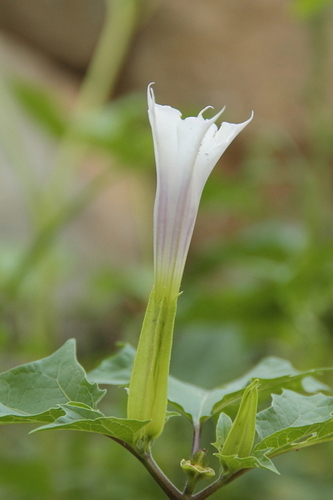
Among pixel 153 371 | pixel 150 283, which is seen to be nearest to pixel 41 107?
pixel 150 283

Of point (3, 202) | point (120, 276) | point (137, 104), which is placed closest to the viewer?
point (137, 104)

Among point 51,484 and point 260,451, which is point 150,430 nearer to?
point 260,451

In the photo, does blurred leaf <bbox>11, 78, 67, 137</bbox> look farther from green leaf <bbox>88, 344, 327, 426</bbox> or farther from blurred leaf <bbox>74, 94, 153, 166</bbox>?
green leaf <bbox>88, 344, 327, 426</bbox>

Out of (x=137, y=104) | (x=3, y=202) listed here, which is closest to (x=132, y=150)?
(x=137, y=104)

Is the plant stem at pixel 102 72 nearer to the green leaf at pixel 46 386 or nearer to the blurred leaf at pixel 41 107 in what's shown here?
the blurred leaf at pixel 41 107

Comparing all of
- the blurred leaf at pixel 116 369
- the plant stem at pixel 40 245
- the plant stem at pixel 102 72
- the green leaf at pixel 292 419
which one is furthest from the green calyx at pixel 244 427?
the plant stem at pixel 102 72

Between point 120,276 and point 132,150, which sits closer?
point 132,150

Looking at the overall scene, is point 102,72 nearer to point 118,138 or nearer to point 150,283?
point 118,138

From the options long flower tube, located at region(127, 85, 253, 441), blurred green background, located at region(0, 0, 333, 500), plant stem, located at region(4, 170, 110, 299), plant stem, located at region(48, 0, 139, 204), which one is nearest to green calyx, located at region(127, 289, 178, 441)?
long flower tube, located at region(127, 85, 253, 441)
